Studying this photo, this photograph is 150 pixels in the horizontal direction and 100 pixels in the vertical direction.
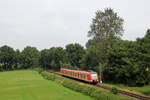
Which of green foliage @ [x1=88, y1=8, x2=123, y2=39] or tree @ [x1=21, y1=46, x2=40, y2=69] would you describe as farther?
tree @ [x1=21, y1=46, x2=40, y2=69]

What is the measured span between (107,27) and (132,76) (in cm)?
1526

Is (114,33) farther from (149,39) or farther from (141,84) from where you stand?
(141,84)

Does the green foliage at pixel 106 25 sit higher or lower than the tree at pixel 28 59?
higher

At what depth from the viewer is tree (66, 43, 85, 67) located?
291 feet

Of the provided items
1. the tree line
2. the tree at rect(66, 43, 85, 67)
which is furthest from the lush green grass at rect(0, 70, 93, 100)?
the tree at rect(66, 43, 85, 67)

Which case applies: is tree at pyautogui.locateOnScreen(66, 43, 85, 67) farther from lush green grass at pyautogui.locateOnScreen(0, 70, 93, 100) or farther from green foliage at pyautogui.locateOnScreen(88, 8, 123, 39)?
lush green grass at pyautogui.locateOnScreen(0, 70, 93, 100)

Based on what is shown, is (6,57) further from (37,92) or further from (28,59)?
(37,92)

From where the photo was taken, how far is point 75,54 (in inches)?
3494

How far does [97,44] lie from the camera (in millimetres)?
41312

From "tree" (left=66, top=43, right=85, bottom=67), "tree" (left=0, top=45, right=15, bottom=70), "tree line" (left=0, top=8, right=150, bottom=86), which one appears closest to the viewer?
"tree line" (left=0, top=8, right=150, bottom=86)

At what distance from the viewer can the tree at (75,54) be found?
3494 inches

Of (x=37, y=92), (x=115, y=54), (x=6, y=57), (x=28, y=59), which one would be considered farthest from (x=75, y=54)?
(x=37, y=92)

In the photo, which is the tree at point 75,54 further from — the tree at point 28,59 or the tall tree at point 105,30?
the tall tree at point 105,30

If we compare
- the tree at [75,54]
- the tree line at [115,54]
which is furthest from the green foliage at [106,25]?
the tree at [75,54]
